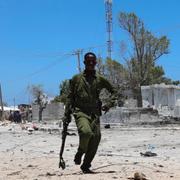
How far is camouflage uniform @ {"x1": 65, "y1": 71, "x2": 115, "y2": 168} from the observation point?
7627 millimetres

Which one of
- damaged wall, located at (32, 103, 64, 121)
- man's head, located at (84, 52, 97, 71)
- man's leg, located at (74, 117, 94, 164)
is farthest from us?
damaged wall, located at (32, 103, 64, 121)

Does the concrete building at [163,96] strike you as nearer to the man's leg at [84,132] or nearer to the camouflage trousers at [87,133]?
the camouflage trousers at [87,133]

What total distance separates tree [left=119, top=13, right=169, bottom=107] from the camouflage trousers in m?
49.1

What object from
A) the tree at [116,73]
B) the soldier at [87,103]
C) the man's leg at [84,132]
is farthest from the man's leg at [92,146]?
the tree at [116,73]

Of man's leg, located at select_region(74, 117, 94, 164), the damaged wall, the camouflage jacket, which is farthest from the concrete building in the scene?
man's leg, located at select_region(74, 117, 94, 164)

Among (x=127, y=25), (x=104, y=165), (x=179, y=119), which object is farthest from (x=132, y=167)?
(x=127, y=25)

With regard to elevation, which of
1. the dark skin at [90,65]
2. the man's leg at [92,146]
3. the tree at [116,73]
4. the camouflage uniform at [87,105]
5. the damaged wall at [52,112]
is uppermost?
the tree at [116,73]

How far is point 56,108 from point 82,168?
42.6m

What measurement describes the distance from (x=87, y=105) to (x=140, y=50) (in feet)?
172

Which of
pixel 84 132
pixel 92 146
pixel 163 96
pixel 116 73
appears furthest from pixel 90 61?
pixel 116 73

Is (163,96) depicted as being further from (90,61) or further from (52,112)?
(90,61)

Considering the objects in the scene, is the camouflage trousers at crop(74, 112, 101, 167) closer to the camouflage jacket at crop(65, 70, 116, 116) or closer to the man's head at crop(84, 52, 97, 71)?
the camouflage jacket at crop(65, 70, 116, 116)

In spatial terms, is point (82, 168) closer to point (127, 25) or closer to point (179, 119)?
point (179, 119)

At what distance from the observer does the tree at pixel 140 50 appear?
5837cm
